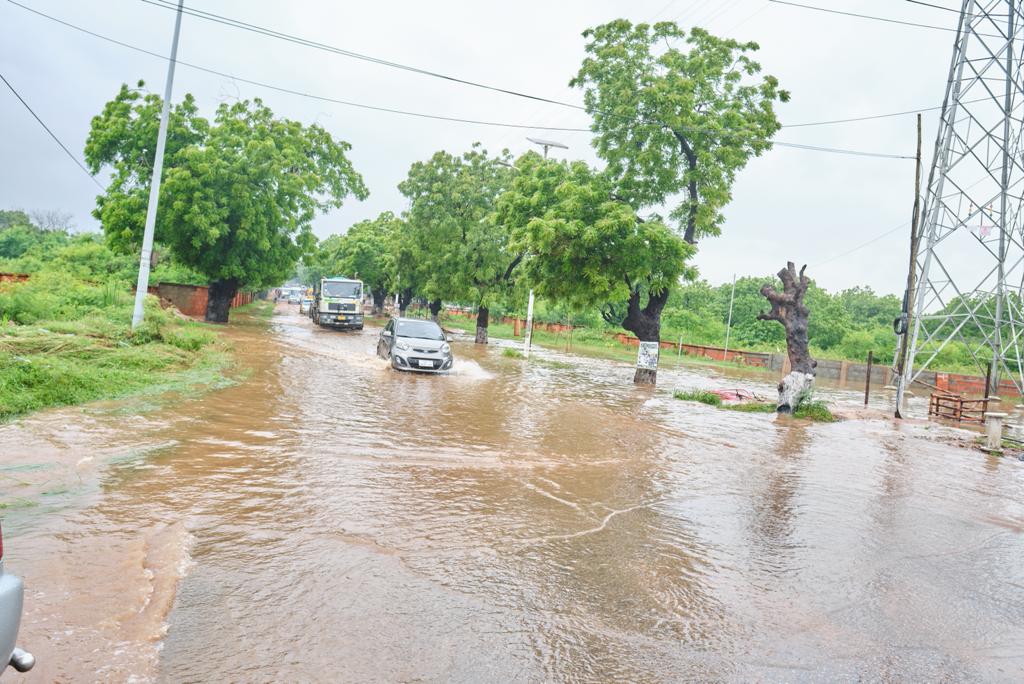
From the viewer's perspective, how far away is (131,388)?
36.6 ft

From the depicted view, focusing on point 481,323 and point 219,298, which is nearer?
point 219,298

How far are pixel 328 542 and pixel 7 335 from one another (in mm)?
9491

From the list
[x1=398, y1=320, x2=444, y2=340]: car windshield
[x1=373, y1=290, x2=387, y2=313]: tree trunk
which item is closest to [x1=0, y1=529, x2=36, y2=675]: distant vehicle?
[x1=398, y1=320, x2=444, y2=340]: car windshield

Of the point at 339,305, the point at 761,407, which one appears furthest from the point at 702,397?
the point at 339,305

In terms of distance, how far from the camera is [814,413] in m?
16.8

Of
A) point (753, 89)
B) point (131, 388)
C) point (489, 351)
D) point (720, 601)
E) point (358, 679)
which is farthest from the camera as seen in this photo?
point (489, 351)

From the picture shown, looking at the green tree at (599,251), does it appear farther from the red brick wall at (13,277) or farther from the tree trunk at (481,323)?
the red brick wall at (13,277)

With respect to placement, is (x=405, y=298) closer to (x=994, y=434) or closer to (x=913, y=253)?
(x=913, y=253)

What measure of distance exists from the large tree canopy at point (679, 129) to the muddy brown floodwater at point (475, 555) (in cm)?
1110

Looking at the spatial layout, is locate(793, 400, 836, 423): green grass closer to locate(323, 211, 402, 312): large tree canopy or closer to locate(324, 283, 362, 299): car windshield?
locate(324, 283, 362, 299): car windshield

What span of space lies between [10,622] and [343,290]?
3513cm

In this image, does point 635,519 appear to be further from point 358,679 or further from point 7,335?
point 7,335

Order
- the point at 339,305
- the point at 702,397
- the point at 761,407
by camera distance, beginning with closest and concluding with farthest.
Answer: the point at 761,407 < the point at 702,397 < the point at 339,305

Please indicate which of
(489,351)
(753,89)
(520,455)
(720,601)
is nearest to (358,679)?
(720,601)
